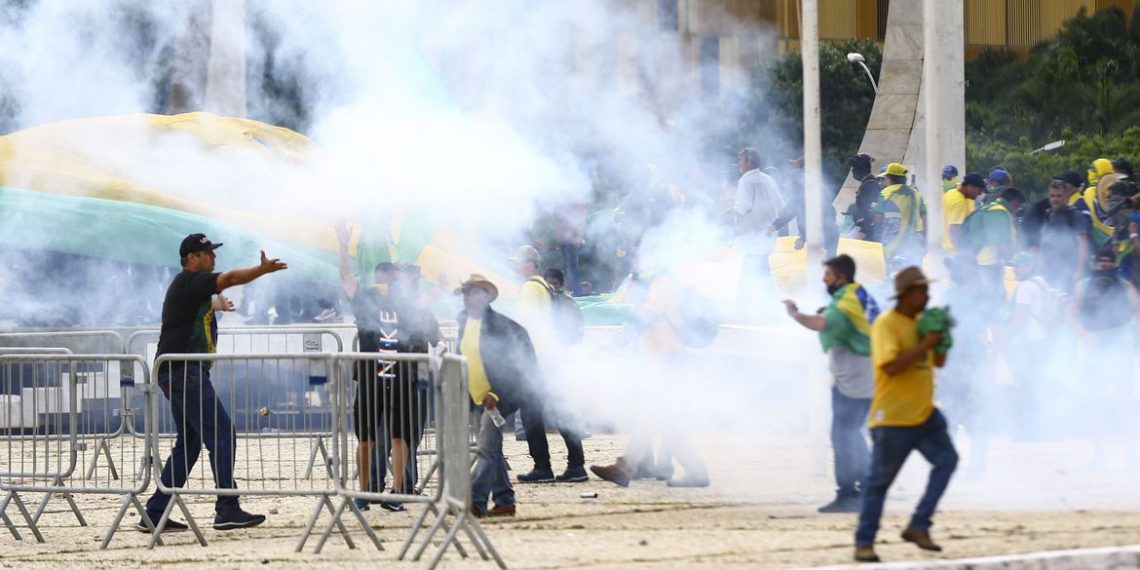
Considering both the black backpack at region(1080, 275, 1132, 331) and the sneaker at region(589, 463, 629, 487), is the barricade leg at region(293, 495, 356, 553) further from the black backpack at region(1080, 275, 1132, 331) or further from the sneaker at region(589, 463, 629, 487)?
the black backpack at region(1080, 275, 1132, 331)

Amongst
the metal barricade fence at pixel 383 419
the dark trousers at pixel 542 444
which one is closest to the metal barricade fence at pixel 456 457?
the metal barricade fence at pixel 383 419

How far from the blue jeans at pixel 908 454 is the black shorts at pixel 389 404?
9.34ft

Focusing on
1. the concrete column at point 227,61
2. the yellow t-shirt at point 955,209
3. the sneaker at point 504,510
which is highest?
the concrete column at point 227,61

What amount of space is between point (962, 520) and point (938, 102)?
5647 mm

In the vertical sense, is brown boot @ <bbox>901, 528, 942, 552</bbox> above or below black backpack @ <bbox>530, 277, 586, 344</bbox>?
below

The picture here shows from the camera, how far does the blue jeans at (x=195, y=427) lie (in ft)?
32.1

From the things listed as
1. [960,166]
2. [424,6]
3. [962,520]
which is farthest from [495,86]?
[960,166]

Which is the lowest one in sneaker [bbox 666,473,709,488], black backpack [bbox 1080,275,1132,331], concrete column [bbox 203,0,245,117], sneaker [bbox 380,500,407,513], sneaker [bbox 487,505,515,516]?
sneaker [bbox 380,500,407,513]

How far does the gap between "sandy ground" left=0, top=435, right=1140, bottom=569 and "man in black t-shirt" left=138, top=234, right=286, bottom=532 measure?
18 centimetres

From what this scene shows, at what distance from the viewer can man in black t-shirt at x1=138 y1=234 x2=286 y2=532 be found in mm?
9797

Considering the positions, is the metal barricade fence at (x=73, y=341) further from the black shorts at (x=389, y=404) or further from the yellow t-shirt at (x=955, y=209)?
the yellow t-shirt at (x=955, y=209)

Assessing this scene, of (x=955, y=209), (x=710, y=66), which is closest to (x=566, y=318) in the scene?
(x=955, y=209)

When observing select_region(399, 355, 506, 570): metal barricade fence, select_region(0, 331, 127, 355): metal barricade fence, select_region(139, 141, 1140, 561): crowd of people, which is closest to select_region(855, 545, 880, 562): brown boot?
select_region(139, 141, 1140, 561): crowd of people

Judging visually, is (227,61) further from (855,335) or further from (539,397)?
(855,335)
